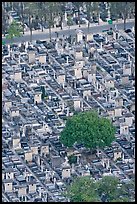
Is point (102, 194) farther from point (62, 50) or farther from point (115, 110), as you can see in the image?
point (62, 50)

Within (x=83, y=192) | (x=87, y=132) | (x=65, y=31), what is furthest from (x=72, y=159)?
(x=65, y=31)

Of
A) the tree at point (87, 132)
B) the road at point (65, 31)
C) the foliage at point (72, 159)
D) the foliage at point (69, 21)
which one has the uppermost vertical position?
the foliage at point (69, 21)

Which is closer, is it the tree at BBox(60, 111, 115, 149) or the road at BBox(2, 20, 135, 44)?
the tree at BBox(60, 111, 115, 149)

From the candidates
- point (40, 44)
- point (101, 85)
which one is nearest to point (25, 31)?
point (40, 44)

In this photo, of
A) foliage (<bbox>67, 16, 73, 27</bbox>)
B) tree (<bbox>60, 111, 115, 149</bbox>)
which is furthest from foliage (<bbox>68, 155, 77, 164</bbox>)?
foliage (<bbox>67, 16, 73, 27</bbox>)

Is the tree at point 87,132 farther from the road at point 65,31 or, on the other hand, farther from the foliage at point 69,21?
the foliage at point 69,21

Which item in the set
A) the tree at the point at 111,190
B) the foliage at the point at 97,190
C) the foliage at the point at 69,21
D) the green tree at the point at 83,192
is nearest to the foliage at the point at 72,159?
the foliage at the point at 97,190

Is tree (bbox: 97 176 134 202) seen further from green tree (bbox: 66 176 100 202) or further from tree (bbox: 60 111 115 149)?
tree (bbox: 60 111 115 149)
